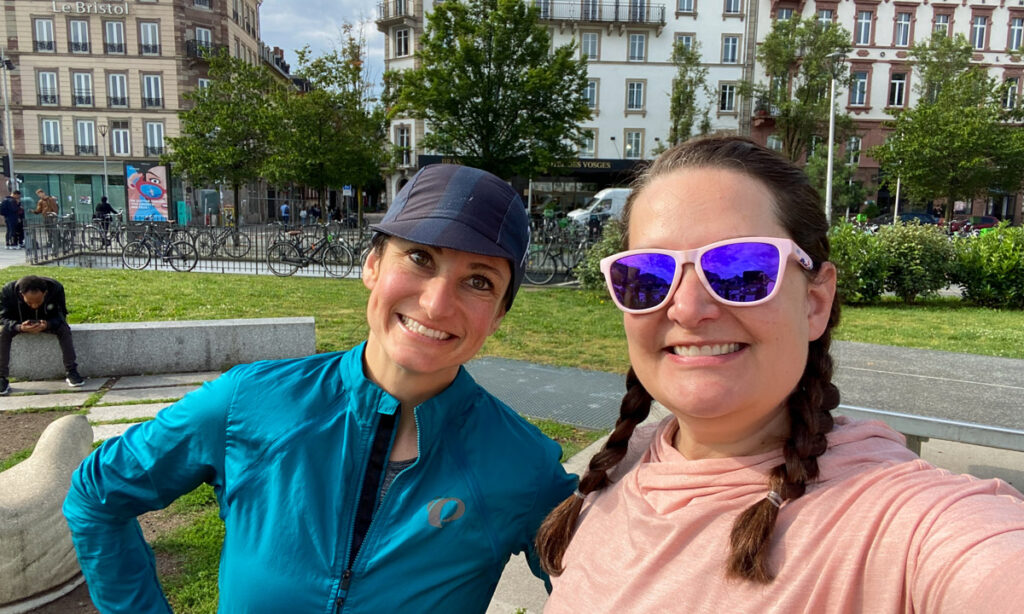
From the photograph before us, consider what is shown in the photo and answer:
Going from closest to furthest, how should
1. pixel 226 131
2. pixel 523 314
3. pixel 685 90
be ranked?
pixel 523 314, pixel 226 131, pixel 685 90

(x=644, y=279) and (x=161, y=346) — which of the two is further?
(x=161, y=346)

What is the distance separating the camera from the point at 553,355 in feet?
26.5

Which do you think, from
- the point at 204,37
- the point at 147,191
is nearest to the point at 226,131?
the point at 147,191

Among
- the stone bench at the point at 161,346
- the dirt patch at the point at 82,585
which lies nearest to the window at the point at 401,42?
the stone bench at the point at 161,346

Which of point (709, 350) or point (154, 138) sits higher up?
point (154, 138)

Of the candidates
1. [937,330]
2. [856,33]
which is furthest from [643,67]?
[937,330]

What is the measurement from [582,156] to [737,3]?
14.3 meters

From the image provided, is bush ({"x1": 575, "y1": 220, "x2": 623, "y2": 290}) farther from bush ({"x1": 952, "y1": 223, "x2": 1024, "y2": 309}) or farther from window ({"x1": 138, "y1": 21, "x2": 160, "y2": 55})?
window ({"x1": 138, "y1": 21, "x2": 160, "y2": 55})

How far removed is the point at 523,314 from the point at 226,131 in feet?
79.3

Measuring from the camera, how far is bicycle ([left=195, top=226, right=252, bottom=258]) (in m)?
18.6

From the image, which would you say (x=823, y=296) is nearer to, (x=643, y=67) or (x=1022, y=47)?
(x=643, y=67)

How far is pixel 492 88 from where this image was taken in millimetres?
23031

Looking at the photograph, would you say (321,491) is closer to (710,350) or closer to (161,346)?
(710,350)

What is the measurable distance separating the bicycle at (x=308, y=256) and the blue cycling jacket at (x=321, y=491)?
14.9 m
